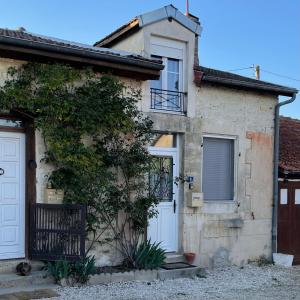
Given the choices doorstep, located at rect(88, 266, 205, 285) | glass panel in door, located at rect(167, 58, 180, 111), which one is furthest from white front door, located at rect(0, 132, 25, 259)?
glass panel in door, located at rect(167, 58, 180, 111)

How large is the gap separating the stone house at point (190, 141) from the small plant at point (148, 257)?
0.49m

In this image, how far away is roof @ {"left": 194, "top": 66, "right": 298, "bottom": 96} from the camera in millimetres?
10844

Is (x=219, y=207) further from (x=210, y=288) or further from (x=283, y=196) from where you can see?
(x=210, y=288)

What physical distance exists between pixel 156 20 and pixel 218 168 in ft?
11.9

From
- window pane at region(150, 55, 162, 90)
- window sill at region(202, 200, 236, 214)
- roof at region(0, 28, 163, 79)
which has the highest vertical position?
roof at region(0, 28, 163, 79)

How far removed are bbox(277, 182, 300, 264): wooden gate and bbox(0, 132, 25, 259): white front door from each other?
21.6ft

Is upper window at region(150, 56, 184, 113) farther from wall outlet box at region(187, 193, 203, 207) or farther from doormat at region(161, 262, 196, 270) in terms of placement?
doormat at region(161, 262, 196, 270)

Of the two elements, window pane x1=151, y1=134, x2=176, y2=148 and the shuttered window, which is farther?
the shuttered window

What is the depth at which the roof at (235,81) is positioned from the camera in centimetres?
1084

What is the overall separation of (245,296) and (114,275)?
2.29m

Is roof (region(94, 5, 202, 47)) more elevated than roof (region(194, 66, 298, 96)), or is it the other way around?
roof (region(94, 5, 202, 47))

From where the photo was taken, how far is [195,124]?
1084 centimetres

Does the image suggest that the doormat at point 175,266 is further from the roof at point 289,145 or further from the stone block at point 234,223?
the roof at point 289,145

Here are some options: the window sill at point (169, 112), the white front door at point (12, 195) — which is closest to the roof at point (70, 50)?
the window sill at point (169, 112)
